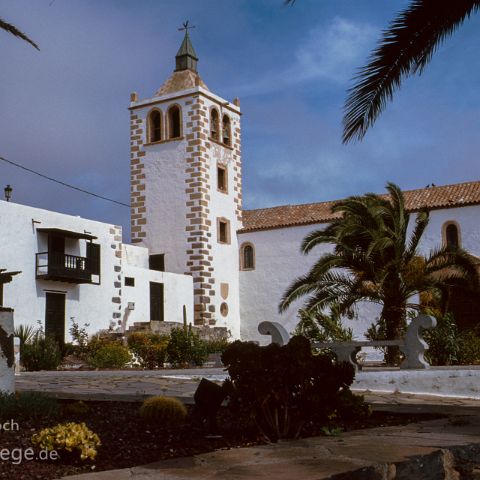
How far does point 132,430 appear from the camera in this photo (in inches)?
209

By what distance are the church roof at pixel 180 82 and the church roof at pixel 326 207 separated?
6037mm

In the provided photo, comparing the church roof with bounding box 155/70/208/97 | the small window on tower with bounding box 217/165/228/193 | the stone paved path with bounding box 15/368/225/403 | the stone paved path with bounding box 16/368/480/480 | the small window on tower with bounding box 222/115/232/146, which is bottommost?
the stone paved path with bounding box 16/368/480/480

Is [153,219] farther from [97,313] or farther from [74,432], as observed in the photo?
[74,432]

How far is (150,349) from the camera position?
63.5 ft

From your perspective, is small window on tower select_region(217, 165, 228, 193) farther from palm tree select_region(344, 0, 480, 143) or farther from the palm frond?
palm tree select_region(344, 0, 480, 143)

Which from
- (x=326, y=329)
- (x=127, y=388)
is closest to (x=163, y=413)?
(x=127, y=388)

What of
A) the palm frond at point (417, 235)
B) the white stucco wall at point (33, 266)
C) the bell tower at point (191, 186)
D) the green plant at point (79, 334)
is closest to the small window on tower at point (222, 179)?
the bell tower at point (191, 186)

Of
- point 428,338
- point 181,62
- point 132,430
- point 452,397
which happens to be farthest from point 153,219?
point 132,430

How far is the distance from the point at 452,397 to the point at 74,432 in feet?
22.6

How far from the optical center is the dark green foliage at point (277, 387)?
5.12 m

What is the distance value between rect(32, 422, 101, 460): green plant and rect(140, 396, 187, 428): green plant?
1222 mm

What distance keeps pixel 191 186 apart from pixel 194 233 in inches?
77.5

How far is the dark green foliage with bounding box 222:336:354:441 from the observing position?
512 cm

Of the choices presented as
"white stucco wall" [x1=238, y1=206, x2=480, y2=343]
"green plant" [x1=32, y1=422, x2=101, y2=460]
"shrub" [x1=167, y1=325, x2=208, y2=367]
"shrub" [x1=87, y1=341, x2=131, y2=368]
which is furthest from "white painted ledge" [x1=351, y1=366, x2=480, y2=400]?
"white stucco wall" [x1=238, y1=206, x2=480, y2=343]
